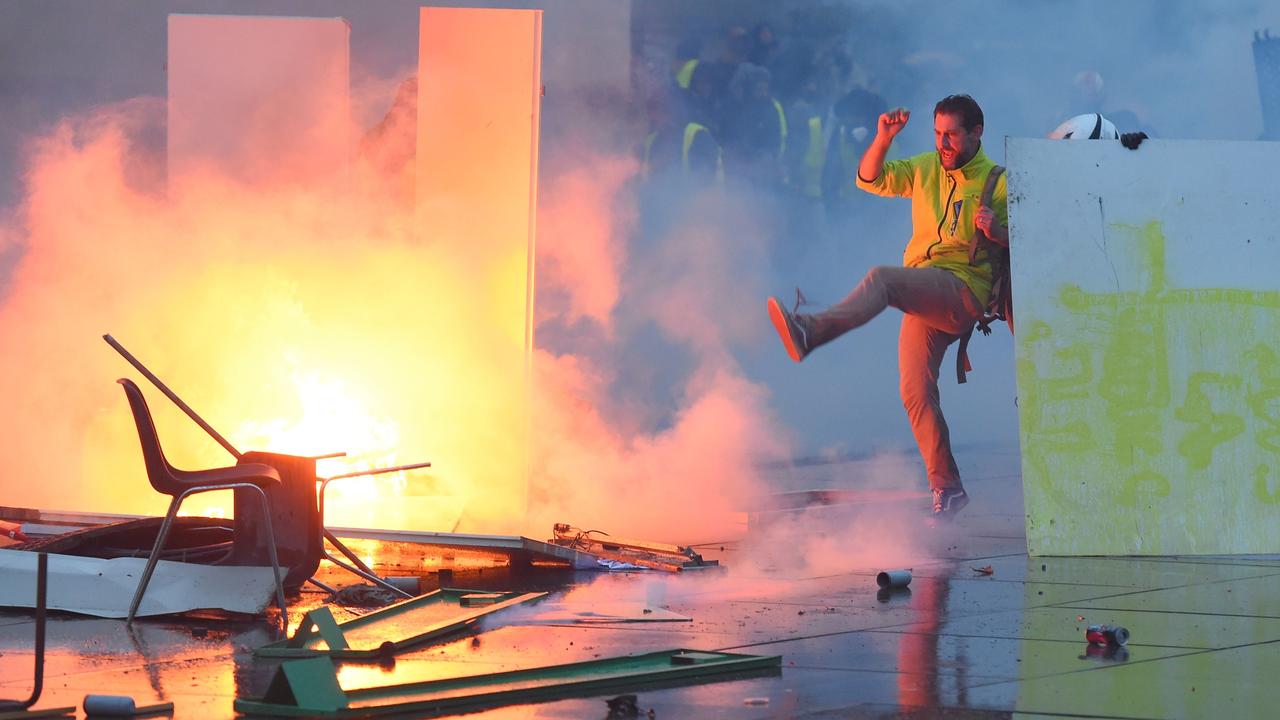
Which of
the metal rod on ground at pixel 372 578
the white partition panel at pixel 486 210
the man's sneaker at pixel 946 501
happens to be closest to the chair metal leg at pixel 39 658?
the metal rod on ground at pixel 372 578

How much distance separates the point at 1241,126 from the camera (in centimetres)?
955

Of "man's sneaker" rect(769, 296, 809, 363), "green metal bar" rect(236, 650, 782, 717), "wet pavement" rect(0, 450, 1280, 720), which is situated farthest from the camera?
"man's sneaker" rect(769, 296, 809, 363)

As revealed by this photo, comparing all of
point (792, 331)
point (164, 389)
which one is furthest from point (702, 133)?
point (164, 389)

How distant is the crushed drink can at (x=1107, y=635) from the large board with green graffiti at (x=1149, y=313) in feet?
9.60

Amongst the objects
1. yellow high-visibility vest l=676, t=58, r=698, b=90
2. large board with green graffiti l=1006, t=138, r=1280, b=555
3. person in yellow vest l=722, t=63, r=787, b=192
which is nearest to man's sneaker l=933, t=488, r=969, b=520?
large board with green graffiti l=1006, t=138, r=1280, b=555

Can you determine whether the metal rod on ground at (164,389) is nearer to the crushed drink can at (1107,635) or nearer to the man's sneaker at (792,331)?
the crushed drink can at (1107,635)

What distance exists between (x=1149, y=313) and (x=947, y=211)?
1.42m

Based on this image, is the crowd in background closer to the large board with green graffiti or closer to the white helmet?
the white helmet

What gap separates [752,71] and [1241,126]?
2756 mm

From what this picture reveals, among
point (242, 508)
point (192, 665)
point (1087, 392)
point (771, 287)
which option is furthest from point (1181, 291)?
point (192, 665)

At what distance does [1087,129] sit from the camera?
8.47 metres

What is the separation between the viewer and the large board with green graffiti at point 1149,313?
24.6 ft

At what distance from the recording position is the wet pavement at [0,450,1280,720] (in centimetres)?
376

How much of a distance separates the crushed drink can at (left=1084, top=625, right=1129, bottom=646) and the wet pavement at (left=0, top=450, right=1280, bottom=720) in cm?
3
